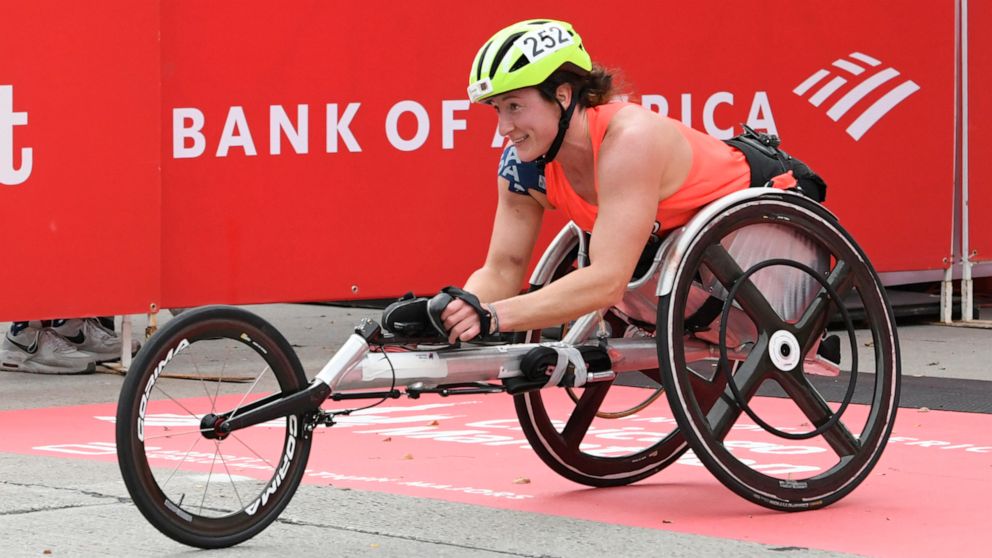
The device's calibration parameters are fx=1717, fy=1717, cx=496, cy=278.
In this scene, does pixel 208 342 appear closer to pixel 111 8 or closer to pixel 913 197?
pixel 111 8

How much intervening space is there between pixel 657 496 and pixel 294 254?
147 inches

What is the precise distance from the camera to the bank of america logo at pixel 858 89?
993 cm

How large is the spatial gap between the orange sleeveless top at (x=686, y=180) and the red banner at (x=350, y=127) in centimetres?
349

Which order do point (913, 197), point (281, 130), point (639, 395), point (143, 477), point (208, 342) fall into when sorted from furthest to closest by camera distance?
point (913, 197) < point (281, 130) < point (639, 395) < point (208, 342) < point (143, 477)

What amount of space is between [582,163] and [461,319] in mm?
685

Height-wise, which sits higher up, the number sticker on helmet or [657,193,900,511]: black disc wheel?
the number sticker on helmet

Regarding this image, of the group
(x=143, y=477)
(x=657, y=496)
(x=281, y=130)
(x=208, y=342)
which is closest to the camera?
(x=143, y=477)

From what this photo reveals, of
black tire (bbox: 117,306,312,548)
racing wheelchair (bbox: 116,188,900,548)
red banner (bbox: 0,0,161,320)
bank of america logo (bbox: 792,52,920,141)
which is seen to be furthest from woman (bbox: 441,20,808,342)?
bank of america logo (bbox: 792,52,920,141)

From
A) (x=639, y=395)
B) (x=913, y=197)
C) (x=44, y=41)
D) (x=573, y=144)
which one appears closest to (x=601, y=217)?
(x=573, y=144)

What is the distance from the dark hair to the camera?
483 cm

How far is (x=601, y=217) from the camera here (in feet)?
15.6

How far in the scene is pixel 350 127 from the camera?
28.5 ft

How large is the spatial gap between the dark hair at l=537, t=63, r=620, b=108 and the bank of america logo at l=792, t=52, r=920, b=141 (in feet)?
16.7

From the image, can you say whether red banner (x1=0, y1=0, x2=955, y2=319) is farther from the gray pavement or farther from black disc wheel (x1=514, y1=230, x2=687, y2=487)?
black disc wheel (x1=514, y1=230, x2=687, y2=487)
